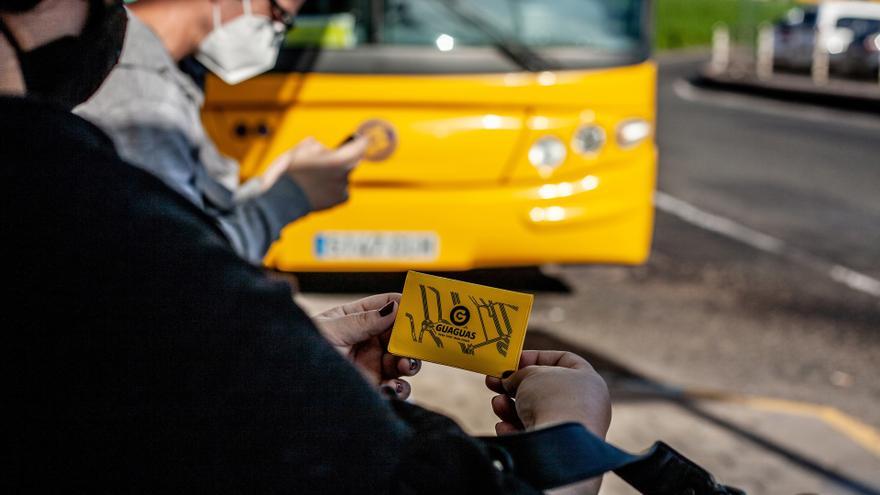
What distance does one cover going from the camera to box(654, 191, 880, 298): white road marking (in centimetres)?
700

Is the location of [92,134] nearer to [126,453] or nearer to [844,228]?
[126,453]

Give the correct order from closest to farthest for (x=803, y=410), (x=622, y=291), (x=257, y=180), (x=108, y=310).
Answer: (x=108, y=310) → (x=257, y=180) → (x=803, y=410) → (x=622, y=291)

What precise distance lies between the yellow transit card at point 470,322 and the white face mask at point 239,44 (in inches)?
86.0

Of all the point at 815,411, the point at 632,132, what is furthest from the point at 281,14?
the point at 815,411

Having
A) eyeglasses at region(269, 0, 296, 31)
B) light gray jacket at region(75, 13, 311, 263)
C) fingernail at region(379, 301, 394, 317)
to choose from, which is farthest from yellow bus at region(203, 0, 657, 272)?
fingernail at region(379, 301, 394, 317)

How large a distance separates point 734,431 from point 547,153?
1483mm

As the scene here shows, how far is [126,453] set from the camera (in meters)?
0.89

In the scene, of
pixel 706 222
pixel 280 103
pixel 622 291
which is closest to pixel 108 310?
pixel 280 103

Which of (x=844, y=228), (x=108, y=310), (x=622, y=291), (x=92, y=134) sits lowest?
(x=844, y=228)

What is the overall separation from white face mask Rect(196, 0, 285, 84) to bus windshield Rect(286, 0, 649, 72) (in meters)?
1.46

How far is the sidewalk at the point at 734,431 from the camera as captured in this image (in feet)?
12.8

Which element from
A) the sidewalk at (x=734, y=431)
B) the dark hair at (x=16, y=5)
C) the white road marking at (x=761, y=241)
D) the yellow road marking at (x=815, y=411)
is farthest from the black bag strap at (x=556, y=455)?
the white road marking at (x=761, y=241)

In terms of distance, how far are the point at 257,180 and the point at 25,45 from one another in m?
1.98

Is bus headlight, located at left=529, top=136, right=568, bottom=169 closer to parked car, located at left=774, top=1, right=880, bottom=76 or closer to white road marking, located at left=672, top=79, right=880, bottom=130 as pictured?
white road marking, located at left=672, top=79, right=880, bottom=130
